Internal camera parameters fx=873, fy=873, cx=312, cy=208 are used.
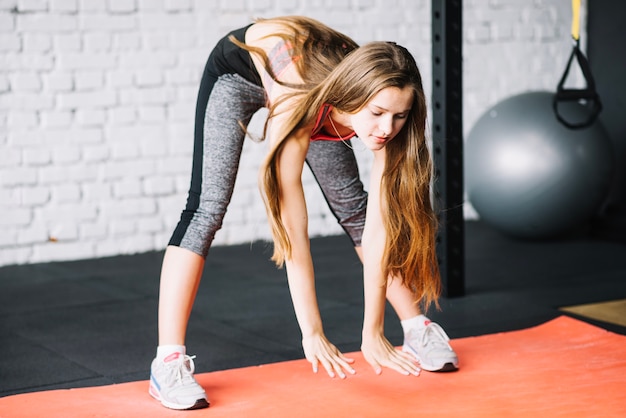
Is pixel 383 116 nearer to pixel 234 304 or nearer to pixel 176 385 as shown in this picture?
pixel 176 385

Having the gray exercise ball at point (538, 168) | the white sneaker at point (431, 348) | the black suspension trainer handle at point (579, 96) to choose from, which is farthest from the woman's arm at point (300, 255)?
the gray exercise ball at point (538, 168)

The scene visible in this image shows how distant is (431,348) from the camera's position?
2041 mm

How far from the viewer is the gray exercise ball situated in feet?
12.1

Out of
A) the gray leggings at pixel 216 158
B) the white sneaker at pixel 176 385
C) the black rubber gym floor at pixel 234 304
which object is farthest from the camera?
the black rubber gym floor at pixel 234 304

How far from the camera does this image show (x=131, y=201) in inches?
154

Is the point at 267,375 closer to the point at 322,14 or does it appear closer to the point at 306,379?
the point at 306,379

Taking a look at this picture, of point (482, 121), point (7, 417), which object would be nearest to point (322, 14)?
point (482, 121)

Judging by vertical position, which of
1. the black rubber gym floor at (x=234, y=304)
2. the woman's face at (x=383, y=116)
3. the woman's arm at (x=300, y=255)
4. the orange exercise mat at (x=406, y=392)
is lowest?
the black rubber gym floor at (x=234, y=304)

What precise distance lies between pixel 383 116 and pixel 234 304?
4.65ft

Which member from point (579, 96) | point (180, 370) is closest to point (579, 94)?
point (579, 96)

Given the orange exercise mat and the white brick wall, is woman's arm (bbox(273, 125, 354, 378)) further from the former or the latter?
the white brick wall

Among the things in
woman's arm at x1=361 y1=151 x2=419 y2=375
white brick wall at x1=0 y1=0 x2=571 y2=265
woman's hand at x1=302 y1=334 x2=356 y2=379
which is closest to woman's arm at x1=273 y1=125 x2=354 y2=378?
woman's hand at x1=302 y1=334 x2=356 y2=379

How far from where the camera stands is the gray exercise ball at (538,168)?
145 inches

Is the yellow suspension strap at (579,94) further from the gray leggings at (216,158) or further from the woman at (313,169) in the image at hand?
the gray leggings at (216,158)
